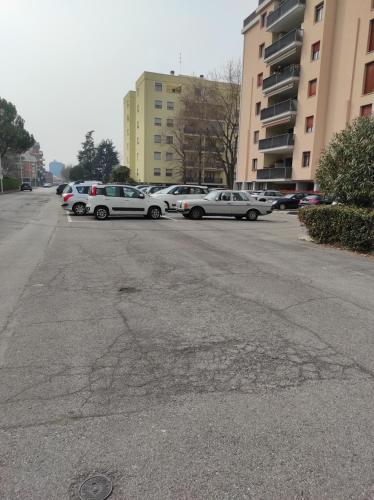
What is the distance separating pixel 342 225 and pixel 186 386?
940 centimetres

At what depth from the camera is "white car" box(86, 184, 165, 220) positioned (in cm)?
1781

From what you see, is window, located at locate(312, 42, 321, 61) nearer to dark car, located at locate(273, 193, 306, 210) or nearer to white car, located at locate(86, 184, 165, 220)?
dark car, located at locate(273, 193, 306, 210)

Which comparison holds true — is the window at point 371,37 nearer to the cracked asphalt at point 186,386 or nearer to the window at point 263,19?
the window at point 263,19

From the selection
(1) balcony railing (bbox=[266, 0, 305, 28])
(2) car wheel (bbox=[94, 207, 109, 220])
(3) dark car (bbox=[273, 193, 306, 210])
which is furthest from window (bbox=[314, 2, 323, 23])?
(2) car wheel (bbox=[94, 207, 109, 220])

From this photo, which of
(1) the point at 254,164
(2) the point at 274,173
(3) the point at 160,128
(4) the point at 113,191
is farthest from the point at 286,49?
(3) the point at 160,128

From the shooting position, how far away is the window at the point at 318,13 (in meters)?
31.1

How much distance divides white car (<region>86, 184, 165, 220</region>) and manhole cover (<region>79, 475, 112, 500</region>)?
53.5 feet

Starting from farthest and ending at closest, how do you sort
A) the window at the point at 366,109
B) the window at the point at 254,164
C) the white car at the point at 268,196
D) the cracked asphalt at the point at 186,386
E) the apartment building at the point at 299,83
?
1. the window at the point at 254,164
2. the white car at the point at 268,196
3. the apartment building at the point at 299,83
4. the window at the point at 366,109
5. the cracked asphalt at the point at 186,386

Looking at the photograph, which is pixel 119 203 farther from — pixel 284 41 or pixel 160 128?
pixel 160 128

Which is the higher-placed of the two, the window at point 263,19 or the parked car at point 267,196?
the window at point 263,19

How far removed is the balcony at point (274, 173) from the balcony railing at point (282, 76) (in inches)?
322

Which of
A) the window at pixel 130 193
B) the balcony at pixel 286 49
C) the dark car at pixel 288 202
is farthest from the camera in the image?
the balcony at pixel 286 49

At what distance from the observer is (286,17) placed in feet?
113

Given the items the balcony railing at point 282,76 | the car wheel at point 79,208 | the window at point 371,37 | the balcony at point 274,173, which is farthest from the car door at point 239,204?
the balcony railing at point 282,76
